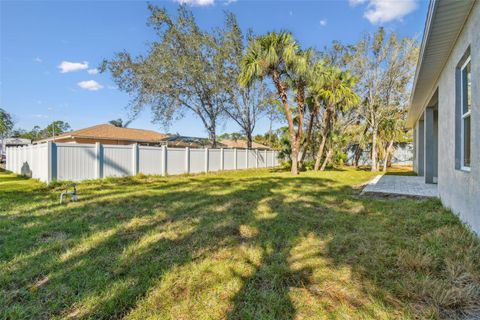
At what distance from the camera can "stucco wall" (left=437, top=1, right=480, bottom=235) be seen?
323 centimetres

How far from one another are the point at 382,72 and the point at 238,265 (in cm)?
1749

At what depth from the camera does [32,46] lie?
1244cm

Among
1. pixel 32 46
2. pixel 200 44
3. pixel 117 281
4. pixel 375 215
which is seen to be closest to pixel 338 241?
pixel 375 215

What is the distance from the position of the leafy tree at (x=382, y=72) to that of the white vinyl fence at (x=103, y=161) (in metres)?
10.3

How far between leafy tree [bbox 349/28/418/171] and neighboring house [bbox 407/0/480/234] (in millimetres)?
11249

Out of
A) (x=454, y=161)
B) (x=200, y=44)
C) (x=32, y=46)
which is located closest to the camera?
(x=454, y=161)

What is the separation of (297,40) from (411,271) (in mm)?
13424

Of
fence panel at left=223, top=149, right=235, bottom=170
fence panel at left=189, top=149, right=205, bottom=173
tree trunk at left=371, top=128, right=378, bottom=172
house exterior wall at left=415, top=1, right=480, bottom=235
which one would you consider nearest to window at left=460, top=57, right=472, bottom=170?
house exterior wall at left=415, top=1, right=480, bottom=235

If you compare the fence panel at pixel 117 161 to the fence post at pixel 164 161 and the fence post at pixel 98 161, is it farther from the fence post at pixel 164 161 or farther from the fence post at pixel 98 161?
the fence post at pixel 164 161

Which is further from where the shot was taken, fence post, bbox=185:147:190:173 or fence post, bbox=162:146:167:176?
fence post, bbox=185:147:190:173

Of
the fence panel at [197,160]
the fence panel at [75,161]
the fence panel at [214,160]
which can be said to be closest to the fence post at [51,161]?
the fence panel at [75,161]

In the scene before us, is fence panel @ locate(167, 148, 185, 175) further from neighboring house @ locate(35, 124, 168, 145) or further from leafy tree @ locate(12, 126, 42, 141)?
leafy tree @ locate(12, 126, 42, 141)

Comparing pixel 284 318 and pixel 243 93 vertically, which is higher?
pixel 243 93

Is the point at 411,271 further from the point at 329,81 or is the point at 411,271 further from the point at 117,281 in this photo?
the point at 329,81
